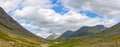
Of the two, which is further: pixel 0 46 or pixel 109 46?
pixel 109 46

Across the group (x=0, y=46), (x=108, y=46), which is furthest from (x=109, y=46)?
(x=0, y=46)

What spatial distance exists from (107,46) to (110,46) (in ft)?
7.47

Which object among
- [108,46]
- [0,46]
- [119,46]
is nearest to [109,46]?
[108,46]

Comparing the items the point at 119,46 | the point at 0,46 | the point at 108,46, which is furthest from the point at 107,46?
the point at 0,46

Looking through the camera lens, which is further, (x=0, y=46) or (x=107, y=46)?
(x=107, y=46)

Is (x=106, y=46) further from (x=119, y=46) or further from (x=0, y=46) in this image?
(x=0, y=46)

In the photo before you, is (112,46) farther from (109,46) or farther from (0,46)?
(0,46)

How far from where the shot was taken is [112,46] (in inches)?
6880

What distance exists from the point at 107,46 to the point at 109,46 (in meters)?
1.54

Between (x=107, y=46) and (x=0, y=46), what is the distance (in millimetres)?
73628

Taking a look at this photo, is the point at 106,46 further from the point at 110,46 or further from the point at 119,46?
the point at 119,46

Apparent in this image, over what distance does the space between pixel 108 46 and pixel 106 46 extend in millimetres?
1976

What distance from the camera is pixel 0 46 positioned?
16100 centimetres

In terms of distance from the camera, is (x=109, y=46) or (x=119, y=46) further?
(x=109, y=46)
